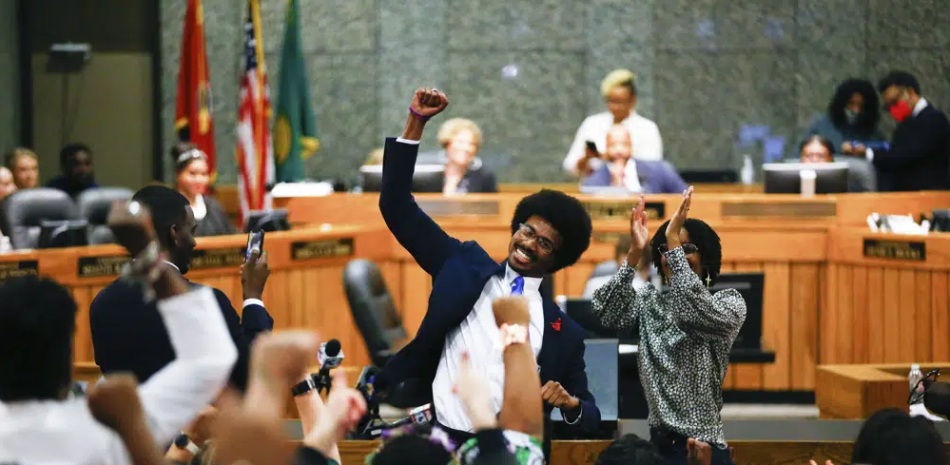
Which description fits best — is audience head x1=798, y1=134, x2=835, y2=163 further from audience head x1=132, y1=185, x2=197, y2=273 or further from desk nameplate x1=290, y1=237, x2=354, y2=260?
audience head x1=132, y1=185, x2=197, y2=273

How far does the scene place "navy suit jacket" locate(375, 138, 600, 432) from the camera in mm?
3529

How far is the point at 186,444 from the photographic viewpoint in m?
3.07

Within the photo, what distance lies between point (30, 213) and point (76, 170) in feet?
5.52

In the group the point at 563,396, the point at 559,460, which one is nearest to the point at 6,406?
the point at 563,396

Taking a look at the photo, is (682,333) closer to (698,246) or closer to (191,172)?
(698,246)

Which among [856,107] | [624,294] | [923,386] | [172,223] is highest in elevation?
[856,107]

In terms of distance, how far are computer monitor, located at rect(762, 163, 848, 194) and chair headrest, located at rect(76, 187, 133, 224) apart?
148 inches

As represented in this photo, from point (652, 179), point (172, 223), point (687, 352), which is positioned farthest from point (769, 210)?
point (172, 223)

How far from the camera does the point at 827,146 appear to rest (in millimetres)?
8992

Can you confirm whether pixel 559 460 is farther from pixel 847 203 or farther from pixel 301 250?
pixel 847 203

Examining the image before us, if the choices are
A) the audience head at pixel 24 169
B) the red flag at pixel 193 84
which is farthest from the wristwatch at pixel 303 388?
the red flag at pixel 193 84

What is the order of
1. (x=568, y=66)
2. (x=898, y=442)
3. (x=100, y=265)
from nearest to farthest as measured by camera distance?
(x=898, y=442)
(x=100, y=265)
(x=568, y=66)

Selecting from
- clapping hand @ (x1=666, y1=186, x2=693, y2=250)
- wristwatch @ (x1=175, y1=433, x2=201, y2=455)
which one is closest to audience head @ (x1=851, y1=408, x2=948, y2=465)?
clapping hand @ (x1=666, y1=186, x2=693, y2=250)

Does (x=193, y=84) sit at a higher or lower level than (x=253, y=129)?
higher
